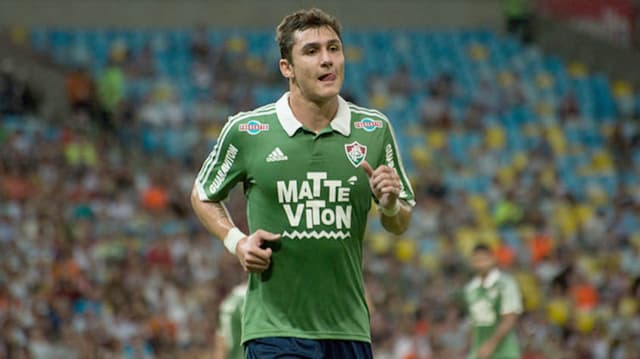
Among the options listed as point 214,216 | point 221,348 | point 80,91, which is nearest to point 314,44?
point 214,216

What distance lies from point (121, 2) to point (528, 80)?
7883 mm

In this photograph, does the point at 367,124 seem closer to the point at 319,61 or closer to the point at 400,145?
the point at 319,61

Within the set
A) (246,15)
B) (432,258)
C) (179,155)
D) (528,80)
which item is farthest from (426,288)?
(246,15)

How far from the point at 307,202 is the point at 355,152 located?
347mm

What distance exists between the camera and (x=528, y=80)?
24375mm

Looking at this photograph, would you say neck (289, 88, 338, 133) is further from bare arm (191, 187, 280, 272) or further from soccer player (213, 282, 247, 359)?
soccer player (213, 282, 247, 359)

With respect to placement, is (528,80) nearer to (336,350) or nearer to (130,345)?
(130,345)

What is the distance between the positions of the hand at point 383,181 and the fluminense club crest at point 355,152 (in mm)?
176

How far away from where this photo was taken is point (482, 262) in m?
11.4

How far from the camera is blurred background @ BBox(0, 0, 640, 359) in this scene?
16359mm

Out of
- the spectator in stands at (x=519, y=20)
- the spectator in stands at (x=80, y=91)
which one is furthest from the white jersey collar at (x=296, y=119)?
the spectator in stands at (x=519, y=20)

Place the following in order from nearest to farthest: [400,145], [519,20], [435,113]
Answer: [400,145] < [435,113] < [519,20]

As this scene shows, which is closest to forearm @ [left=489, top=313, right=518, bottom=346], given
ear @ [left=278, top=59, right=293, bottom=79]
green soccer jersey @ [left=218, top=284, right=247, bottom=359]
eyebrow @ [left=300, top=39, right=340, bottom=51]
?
green soccer jersey @ [left=218, top=284, right=247, bottom=359]

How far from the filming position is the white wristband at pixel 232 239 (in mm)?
6025
